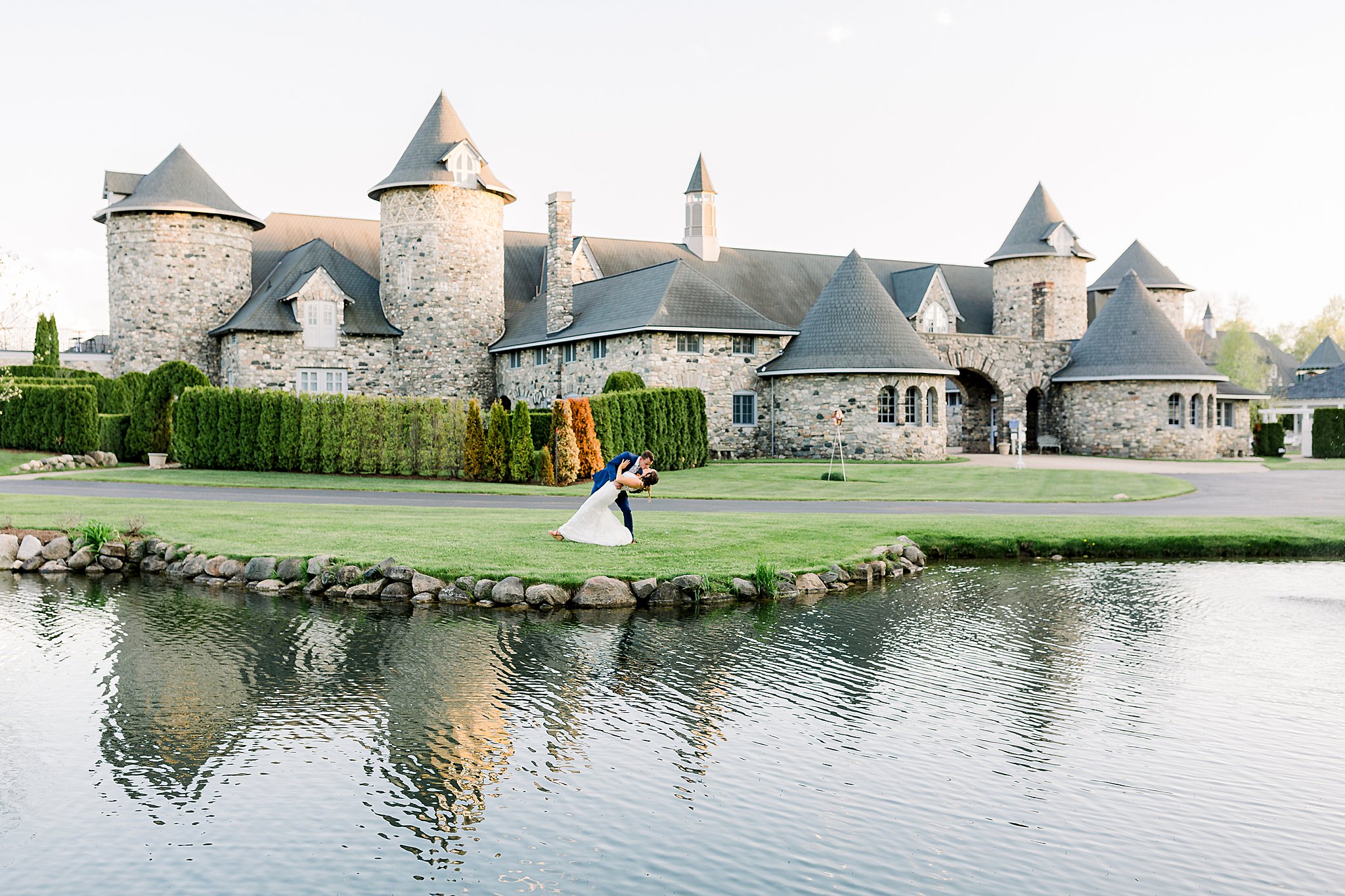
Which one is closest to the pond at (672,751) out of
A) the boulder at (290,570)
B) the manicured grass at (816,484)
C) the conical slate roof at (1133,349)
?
the boulder at (290,570)

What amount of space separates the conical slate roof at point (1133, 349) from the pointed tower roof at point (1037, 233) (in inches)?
209

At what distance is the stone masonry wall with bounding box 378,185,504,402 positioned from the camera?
43344mm

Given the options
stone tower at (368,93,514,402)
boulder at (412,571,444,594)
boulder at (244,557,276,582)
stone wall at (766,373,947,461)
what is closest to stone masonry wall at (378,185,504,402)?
stone tower at (368,93,514,402)

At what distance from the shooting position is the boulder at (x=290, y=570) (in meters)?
14.5

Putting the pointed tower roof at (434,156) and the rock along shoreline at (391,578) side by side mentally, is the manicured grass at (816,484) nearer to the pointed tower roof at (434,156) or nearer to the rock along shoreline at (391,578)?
the rock along shoreline at (391,578)

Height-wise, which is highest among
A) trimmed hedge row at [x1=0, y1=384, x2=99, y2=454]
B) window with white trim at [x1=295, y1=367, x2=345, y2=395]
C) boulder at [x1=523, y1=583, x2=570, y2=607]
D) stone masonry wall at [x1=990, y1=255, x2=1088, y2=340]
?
stone masonry wall at [x1=990, y1=255, x2=1088, y2=340]

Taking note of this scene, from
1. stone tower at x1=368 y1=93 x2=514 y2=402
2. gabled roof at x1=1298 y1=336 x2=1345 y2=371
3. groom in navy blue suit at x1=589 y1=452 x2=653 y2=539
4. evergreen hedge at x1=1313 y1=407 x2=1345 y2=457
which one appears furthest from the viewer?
gabled roof at x1=1298 y1=336 x2=1345 y2=371

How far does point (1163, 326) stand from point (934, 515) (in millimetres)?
29448

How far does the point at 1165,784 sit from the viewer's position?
24.3ft

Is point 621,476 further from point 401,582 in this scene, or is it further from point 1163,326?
point 1163,326

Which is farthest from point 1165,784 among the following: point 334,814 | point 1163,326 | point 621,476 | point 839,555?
point 1163,326

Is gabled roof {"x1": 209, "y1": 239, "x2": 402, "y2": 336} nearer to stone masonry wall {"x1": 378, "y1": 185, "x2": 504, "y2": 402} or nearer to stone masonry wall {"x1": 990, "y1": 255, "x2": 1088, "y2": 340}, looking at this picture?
stone masonry wall {"x1": 378, "y1": 185, "x2": 504, "y2": 402}

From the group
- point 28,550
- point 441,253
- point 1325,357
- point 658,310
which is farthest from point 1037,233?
point 28,550

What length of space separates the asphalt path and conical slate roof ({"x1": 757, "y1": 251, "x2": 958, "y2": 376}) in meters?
12.5
